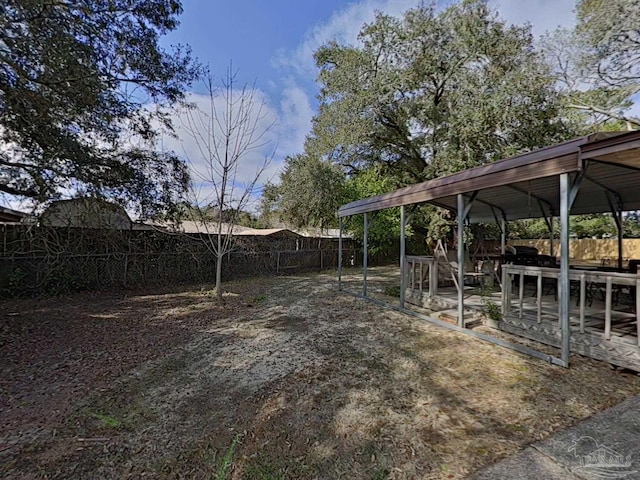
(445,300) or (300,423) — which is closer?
(300,423)

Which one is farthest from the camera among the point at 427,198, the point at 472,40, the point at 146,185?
the point at 472,40

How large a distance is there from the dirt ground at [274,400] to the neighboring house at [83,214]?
9.17 ft

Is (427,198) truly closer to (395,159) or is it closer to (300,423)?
(300,423)

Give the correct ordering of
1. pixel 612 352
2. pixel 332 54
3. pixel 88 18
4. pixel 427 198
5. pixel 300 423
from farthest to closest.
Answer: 1. pixel 332 54
2. pixel 427 198
3. pixel 88 18
4. pixel 612 352
5. pixel 300 423

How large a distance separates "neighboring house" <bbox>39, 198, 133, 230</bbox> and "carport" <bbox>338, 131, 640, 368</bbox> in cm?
593

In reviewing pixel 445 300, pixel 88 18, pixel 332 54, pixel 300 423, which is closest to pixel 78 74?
pixel 88 18

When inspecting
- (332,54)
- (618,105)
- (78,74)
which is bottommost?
(78,74)

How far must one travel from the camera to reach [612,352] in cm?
348

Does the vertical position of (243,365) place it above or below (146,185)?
below

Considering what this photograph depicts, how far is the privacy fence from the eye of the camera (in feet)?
23.6

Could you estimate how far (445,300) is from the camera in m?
6.04

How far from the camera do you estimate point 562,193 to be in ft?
11.7

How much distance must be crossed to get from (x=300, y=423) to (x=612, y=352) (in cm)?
345

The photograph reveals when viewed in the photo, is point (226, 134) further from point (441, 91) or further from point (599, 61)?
point (599, 61)
